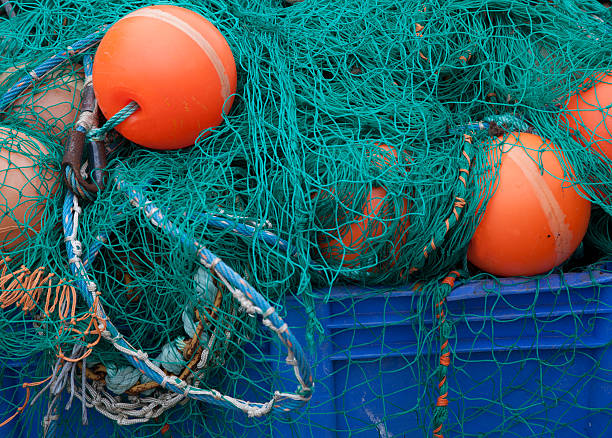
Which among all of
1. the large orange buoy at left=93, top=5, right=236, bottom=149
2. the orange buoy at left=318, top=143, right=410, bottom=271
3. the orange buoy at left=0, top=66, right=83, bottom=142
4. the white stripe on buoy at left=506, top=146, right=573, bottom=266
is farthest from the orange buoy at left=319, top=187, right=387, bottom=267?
the orange buoy at left=0, top=66, right=83, bottom=142

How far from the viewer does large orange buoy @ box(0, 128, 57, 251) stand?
1.80m

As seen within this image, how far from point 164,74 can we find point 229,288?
646 mm

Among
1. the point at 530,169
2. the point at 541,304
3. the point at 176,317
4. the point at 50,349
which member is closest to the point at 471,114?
the point at 530,169

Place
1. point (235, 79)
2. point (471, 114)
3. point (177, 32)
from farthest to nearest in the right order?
point (471, 114) → point (235, 79) → point (177, 32)

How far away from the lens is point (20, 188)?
1831 mm

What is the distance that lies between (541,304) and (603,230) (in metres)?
0.42

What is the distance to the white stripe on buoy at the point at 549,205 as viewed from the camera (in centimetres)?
179

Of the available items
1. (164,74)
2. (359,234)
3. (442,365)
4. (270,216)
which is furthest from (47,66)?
(442,365)

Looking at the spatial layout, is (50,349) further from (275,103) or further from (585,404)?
(585,404)

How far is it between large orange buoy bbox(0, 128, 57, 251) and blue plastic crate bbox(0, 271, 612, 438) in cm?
82

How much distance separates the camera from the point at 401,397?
1.89 m

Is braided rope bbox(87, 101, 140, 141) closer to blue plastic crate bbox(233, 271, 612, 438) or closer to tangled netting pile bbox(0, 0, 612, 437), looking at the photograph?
tangled netting pile bbox(0, 0, 612, 437)

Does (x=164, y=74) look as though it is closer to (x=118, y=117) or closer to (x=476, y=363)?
(x=118, y=117)

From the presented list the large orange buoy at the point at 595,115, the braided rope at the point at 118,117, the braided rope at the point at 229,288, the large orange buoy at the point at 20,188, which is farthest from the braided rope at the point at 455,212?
the large orange buoy at the point at 20,188
